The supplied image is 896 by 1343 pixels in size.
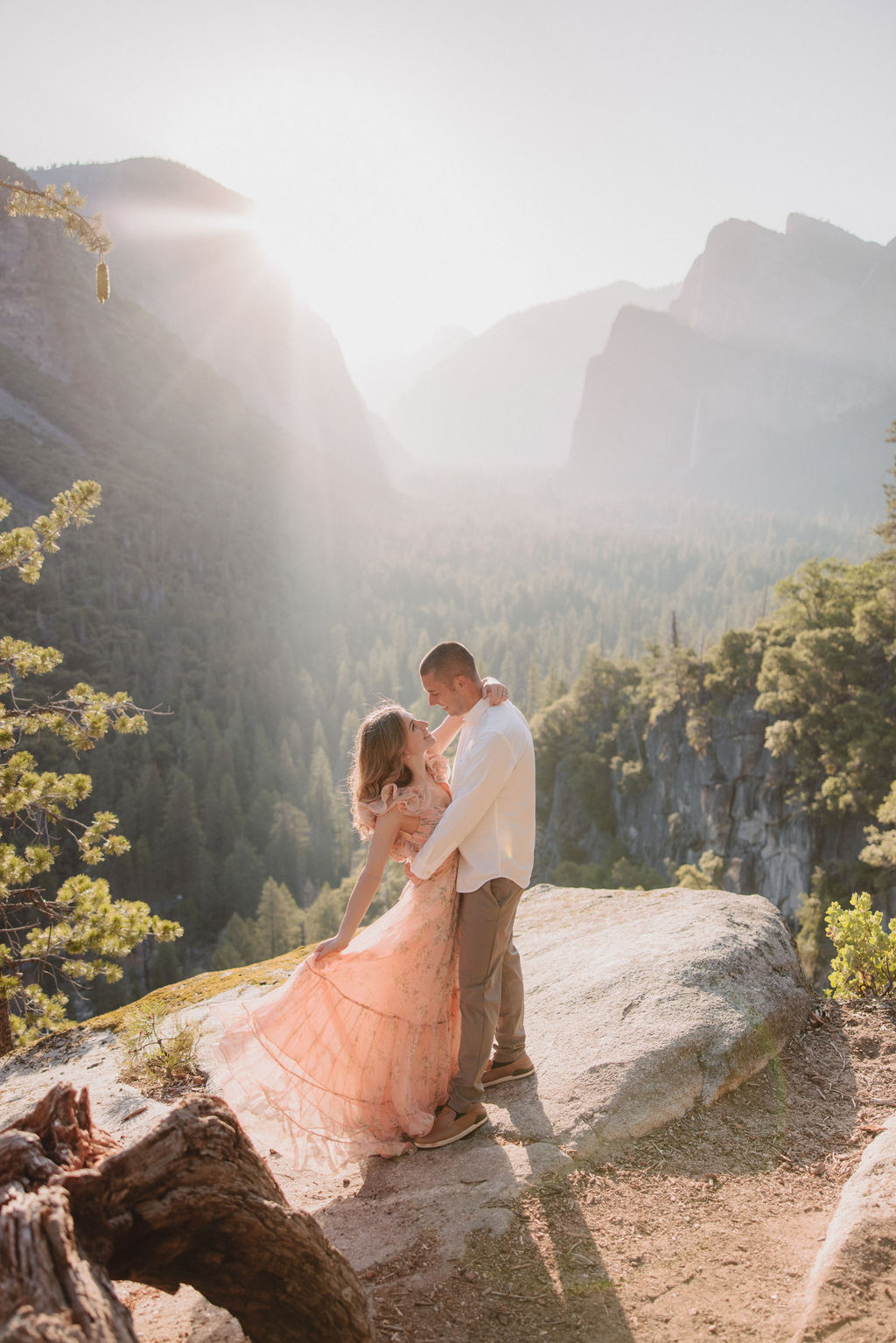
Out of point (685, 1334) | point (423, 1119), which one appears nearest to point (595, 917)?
point (423, 1119)

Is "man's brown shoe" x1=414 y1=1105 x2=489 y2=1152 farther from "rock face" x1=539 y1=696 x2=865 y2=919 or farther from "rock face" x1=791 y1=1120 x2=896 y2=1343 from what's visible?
"rock face" x1=539 y1=696 x2=865 y2=919

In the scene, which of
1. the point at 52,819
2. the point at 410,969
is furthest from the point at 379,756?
the point at 52,819

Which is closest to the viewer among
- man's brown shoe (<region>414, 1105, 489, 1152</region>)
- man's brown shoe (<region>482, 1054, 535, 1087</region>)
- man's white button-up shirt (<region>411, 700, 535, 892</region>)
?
man's white button-up shirt (<region>411, 700, 535, 892</region>)

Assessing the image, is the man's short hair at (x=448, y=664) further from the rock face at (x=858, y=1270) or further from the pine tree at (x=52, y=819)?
the pine tree at (x=52, y=819)

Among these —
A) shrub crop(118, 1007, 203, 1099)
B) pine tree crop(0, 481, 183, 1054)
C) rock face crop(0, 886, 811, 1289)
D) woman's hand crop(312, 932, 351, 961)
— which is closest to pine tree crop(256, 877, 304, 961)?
pine tree crop(0, 481, 183, 1054)

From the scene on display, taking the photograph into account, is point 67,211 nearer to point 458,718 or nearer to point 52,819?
point 458,718

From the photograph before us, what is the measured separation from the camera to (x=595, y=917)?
284 inches

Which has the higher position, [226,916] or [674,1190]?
[674,1190]

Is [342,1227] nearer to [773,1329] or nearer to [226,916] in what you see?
[773,1329]

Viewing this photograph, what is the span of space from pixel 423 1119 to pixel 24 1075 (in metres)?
3.23

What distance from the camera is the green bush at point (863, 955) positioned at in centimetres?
586

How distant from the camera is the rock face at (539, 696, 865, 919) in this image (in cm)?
3391

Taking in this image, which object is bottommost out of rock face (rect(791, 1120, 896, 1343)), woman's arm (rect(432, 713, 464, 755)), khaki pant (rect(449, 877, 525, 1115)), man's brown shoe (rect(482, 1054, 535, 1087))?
man's brown shoe (rect(482, 1054, 535, 1087))

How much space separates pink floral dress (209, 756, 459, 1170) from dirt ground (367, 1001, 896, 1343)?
32.4 inches
